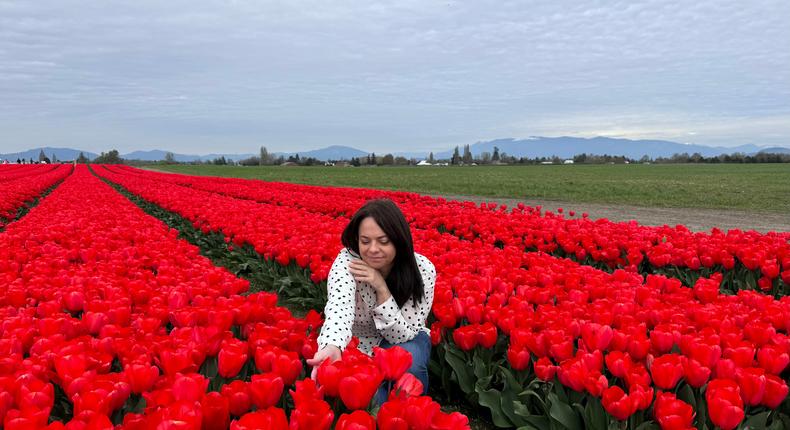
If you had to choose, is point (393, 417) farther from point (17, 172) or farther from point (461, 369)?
point (17, 172)

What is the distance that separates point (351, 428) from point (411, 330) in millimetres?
1634

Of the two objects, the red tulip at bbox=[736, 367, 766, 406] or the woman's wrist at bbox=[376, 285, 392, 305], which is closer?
the red tulip at bbox=[736, 367, 766, 406]

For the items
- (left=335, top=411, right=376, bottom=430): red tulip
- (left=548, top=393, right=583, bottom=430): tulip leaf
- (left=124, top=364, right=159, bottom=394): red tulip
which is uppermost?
(left=335, top=411, right=376, bottom=430): red tulip

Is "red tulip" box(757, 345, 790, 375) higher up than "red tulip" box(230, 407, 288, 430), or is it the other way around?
"red tulip" box(230, 407, 288, 430)

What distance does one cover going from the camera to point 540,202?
861 inches

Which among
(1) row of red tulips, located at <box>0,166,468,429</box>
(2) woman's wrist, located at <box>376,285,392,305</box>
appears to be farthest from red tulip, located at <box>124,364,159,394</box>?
(2) woman's wrist, located at <box>376,285,392,305</box>

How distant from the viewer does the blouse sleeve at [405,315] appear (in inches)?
119

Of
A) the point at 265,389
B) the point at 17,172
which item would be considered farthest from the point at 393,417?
the point at 17,172

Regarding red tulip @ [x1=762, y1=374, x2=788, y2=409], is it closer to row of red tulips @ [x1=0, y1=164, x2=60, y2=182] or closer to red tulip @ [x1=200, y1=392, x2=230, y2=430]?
red tulip @ [x1=200, y1=392, x2=230, y2=430]

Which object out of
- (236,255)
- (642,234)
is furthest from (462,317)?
(236,255)

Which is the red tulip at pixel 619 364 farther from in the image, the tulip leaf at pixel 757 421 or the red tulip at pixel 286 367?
the red tulip at pixel 286 367

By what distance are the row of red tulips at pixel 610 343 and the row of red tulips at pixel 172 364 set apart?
81 centimetres

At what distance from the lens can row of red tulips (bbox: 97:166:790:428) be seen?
2.17 metres

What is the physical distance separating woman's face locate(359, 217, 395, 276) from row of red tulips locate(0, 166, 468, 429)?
0.46 metres
